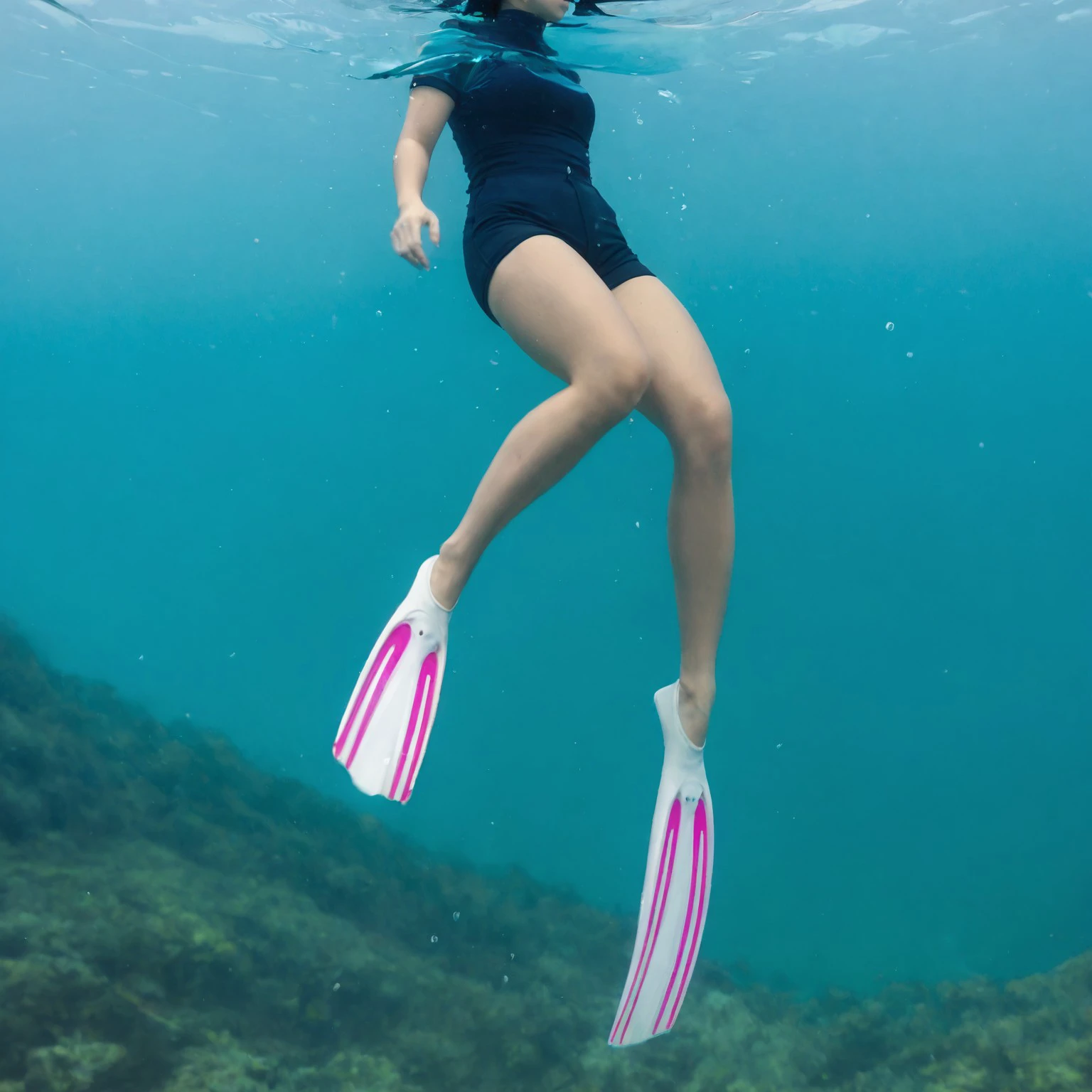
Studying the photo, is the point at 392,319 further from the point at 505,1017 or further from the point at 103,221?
the point at 505,1017

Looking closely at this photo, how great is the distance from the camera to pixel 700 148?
11.9 m

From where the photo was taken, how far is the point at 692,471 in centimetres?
212

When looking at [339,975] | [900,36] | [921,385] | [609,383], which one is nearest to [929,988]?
[339,975]

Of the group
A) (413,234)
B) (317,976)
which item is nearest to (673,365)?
(413,234)

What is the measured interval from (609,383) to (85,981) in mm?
3661

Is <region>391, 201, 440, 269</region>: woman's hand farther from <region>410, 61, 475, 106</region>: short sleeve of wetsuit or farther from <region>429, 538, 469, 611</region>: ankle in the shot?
<region>429, 538, 469, 611</region>: ankle

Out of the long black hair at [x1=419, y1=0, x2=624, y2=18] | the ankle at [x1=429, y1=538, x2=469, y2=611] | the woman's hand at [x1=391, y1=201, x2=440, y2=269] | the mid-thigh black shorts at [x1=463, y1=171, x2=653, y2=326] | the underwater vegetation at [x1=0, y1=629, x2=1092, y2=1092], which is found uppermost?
the long black hair at [x1=419, y1=0, x2=624, y2=18]

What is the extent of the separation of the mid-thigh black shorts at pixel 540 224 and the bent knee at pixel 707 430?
529 millimetres

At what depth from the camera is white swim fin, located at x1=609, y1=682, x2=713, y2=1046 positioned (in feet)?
7.98

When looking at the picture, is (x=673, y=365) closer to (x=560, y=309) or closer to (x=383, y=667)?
(x=560, y=309)

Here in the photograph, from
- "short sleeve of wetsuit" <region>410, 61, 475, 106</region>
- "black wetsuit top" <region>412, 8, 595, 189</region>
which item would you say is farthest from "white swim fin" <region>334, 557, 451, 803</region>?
"short sleeve of wetsuit" <region>410, 61, 475, 106</region>

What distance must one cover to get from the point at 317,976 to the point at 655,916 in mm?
3462

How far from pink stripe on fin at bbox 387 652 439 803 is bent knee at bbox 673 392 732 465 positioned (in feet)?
2.87

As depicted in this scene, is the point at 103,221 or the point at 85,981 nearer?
the point at 85,981
